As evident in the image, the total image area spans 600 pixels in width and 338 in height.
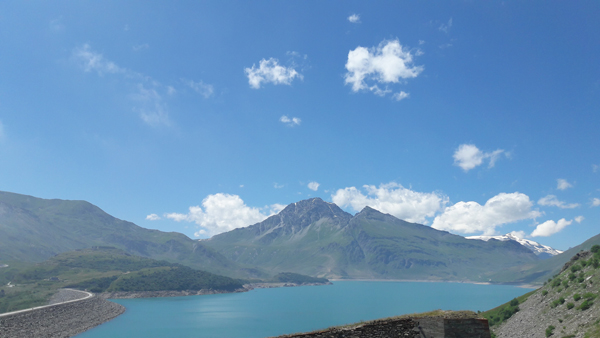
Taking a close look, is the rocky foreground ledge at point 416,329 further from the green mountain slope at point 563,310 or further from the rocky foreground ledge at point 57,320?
the rocky foreground ledge at point 57,320

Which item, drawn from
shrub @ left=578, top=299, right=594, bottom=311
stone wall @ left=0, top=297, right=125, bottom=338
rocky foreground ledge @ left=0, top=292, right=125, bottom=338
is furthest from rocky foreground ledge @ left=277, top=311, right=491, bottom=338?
stone wall @ left=0, top=297, right=125, bottom=338

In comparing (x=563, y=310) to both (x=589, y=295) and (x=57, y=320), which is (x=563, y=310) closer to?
(x=589, y=295)

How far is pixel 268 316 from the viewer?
14462 centimetres

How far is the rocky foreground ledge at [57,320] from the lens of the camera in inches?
3229

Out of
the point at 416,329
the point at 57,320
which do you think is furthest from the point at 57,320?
the point at 416,329

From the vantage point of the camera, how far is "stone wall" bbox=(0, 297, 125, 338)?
81.9m

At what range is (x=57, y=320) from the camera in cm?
10044

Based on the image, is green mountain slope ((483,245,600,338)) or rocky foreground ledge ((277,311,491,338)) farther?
green mountain slope ((483,245,600,338))

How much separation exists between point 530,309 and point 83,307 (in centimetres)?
13676

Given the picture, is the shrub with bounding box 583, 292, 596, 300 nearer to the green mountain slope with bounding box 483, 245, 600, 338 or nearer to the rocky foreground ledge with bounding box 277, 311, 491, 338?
the green mountain slope with bounding box 483, 245, 600, 338

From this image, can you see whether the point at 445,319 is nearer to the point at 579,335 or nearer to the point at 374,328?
the point at 374,328

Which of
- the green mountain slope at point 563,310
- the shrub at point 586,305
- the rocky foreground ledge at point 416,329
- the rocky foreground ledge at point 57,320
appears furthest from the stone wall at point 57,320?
the shrub at point 586,305

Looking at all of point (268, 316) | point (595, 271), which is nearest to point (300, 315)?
point (268, 316)

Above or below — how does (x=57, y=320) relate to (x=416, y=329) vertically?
below
